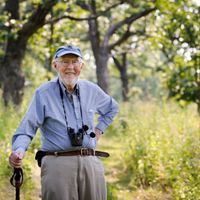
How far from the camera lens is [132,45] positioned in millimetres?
25609

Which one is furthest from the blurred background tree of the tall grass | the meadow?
the tall grass

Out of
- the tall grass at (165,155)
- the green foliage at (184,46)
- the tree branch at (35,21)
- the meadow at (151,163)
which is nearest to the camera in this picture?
the tall grass at (165,155)

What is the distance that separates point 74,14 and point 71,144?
408 inches

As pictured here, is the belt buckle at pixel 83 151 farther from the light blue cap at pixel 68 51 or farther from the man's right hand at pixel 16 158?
the light blue cap at pixel 68 51

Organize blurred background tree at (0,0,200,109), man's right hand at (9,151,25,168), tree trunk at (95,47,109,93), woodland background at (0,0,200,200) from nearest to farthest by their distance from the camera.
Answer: man's right hand at (9,151,25,168) < woodland background at (0,0,200,200) < blurred background tree at (0,0,200,109) < tree trunk at (95,47,109,93)

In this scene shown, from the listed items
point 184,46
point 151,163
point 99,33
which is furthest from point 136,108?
point 151,163

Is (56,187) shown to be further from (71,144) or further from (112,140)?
(112,140)

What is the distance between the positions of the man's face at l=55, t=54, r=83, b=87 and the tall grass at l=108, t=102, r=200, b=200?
2.28m

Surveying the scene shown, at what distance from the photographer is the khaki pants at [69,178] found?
371 cm

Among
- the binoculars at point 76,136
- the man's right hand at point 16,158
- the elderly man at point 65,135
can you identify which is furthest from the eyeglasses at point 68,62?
the man's right hand at point 16,158

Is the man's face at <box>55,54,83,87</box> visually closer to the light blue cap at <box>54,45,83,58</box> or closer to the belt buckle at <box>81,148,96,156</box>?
the light blue cap at <box>54,45,83,58</box>

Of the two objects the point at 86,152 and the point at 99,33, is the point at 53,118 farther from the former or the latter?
the point at 99,33

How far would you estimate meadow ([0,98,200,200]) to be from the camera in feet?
20.3

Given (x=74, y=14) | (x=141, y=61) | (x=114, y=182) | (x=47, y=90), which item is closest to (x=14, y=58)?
(x=74, y=14)
